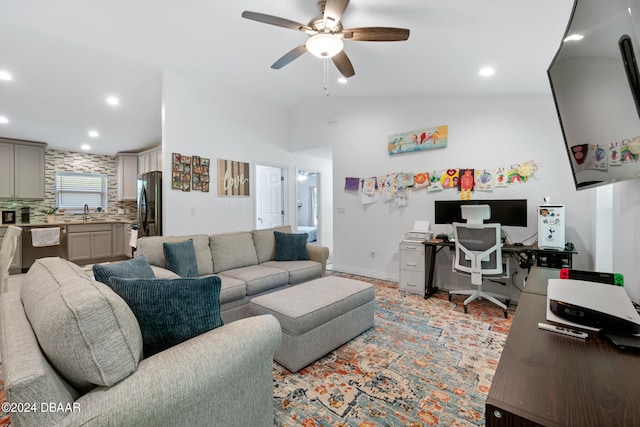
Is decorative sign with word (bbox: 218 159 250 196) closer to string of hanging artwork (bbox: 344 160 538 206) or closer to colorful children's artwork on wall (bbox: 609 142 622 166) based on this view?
string of hanging artwork (bbox: 344 160 538 206)

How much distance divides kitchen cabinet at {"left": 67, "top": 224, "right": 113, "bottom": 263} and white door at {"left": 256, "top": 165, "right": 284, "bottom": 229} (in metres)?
3.20

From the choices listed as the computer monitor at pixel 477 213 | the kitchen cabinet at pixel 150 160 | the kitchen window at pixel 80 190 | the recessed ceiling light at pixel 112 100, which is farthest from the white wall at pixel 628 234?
the kitchen window at pixel 80 190

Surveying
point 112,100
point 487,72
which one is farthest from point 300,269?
point 112,100

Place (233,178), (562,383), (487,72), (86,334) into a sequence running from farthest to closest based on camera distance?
(233,178), (487,72), (86,334), (562,383)

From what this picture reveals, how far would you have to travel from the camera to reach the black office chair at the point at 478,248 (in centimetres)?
298

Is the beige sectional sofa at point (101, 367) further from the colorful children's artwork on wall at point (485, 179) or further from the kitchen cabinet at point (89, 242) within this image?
the kitchen cabinet at point (89, 242)

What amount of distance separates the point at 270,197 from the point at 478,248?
12.8 feet

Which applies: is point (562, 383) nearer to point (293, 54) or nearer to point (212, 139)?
point (293, 54)

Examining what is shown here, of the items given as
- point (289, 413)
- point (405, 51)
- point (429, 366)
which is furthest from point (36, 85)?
point (429, 366)

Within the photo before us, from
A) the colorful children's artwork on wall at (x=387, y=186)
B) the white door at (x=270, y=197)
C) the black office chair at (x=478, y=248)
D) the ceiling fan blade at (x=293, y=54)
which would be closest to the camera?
the ceiling fan blade at (x=293, y=54)

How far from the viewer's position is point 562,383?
2.23 feet

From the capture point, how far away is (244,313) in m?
2.60

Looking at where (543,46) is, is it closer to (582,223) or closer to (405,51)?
(405,51)

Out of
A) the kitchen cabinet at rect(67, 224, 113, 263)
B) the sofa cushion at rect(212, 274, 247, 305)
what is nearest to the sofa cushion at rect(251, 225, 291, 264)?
the sofa cushion at rect(212, 274, 247, 305)
